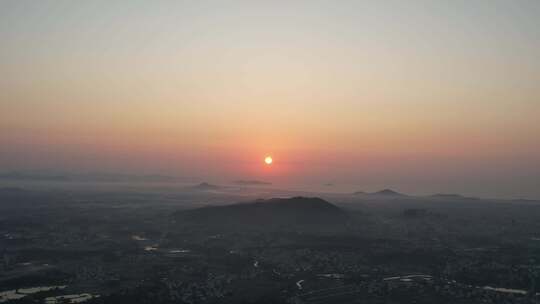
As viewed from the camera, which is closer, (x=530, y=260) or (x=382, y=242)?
(x=530, y=260)

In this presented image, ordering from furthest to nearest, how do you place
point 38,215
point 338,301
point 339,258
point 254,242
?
point 38,215 < point 254,242 < point 339,258 < point 338,301

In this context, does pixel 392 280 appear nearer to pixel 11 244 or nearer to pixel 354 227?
pixel 354 227

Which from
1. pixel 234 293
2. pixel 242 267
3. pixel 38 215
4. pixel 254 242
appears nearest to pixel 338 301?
pixel 234 293

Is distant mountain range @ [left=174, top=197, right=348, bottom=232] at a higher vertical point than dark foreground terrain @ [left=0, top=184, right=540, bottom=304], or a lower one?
higher

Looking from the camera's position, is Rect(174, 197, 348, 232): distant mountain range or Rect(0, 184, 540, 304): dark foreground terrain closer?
Rect(0, 184, 540, 304): dark foreground terrain
